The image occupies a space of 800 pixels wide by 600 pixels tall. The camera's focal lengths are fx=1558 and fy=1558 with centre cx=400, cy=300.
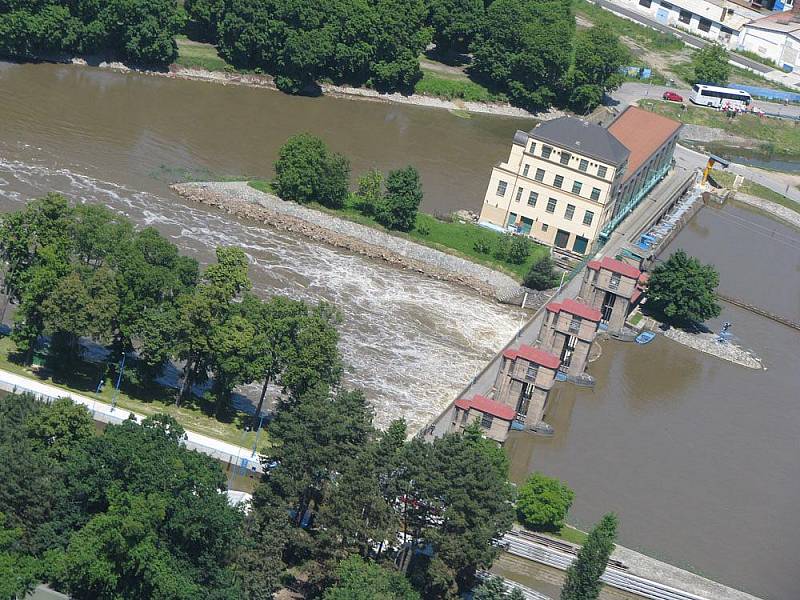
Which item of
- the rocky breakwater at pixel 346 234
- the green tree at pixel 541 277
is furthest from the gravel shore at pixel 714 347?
the rocky breakwater at pixel 346 234

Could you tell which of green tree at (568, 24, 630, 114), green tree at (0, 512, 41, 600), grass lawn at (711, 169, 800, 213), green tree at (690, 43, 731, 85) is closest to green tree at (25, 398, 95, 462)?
green tree at (0, 512, 41, 600)

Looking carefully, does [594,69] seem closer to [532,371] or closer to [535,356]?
[535,356]

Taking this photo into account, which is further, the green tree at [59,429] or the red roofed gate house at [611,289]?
the red roofed gate house at [611,289]

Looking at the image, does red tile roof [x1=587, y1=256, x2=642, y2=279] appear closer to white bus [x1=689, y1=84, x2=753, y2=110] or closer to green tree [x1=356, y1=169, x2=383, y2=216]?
green tree [x1=356, y1=169, x2=383, y2=216]

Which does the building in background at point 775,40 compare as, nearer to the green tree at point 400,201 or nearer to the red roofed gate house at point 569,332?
the green tree at point 400,201

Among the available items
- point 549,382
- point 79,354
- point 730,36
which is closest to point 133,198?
point 79,354

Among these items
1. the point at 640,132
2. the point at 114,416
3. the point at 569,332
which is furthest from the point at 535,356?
the point at 640,132
